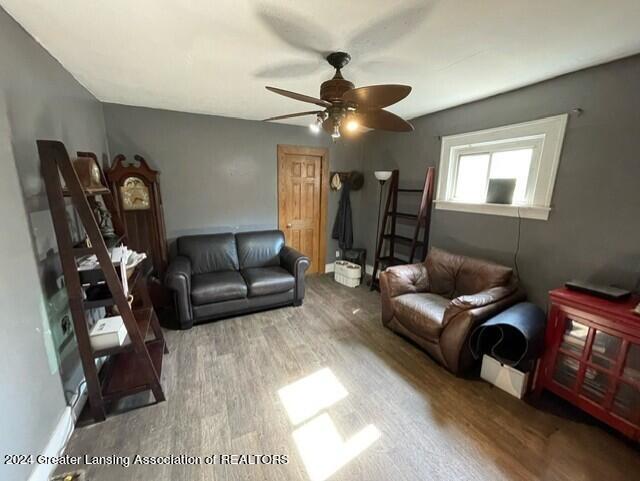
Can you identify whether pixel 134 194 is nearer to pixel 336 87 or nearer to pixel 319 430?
pixel 336 87

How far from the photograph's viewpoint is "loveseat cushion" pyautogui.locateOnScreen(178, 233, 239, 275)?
3.23 m

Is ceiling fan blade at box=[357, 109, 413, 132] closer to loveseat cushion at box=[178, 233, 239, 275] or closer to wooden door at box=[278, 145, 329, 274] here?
wooden door at box=[278, 145, 329, 274]

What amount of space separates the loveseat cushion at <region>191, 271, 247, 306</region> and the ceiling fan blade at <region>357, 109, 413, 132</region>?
209cm

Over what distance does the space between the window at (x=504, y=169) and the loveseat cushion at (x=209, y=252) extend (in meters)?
2.68

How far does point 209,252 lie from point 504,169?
11.1 feet

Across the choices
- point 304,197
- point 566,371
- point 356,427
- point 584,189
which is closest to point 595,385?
point 566,371

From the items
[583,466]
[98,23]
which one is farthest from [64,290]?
[583,466]

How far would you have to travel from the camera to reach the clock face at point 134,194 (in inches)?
111

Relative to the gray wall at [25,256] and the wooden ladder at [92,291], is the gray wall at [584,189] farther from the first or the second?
the gray wall at [25,256]

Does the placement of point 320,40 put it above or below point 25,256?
above

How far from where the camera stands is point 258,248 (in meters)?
3.53

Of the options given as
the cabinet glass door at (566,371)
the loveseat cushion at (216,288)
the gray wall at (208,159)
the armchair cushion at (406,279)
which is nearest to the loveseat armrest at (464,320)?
the cabinet glass door at (566,371)

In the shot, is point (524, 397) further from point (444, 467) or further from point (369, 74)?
point (369, 74)

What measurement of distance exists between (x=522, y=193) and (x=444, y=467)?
2.31 m
